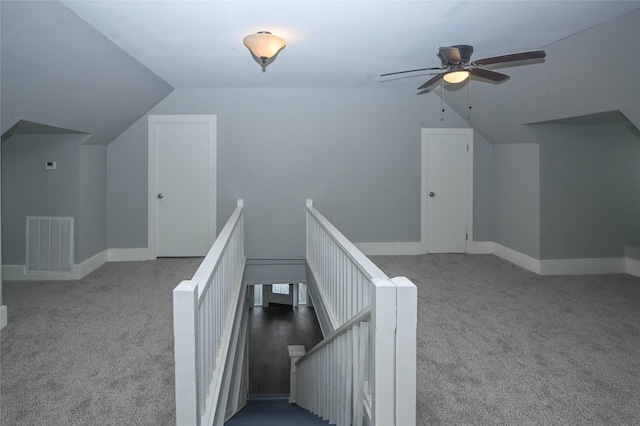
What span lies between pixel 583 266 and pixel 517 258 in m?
0.75

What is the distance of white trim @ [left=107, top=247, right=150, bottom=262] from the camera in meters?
5.75

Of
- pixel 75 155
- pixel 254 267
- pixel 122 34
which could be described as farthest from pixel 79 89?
pixel 254 267

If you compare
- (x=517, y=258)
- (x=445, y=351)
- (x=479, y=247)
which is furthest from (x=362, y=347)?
(x=479, y=247)

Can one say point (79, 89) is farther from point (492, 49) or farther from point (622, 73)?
point (622, 73)

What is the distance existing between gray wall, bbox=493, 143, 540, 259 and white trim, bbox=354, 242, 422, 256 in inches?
46.6

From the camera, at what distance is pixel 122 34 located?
342cm

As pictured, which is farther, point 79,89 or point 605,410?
point 79,89

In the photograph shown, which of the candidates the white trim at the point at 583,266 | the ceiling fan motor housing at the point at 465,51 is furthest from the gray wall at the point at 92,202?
the white trim at the point at 583,266

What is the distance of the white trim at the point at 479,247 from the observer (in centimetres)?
618

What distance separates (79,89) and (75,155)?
53.8 inches

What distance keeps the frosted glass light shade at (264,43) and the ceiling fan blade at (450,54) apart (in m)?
1.28

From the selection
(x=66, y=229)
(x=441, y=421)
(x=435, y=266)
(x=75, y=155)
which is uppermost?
(x=75, y=155)

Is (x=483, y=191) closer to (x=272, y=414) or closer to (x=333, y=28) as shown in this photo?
(x=333, y=28)

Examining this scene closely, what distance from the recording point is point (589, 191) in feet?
17.0
